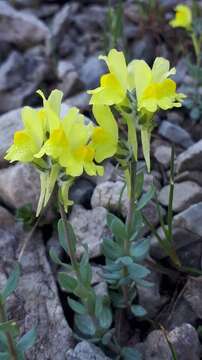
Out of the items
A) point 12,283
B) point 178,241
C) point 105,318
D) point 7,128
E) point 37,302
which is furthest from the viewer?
point 7,128

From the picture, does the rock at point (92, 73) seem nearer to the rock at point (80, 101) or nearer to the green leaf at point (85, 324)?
the rock at point (80, 101)

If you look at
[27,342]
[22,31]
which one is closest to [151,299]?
[27,342]

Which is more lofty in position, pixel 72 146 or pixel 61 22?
pixel 72 146

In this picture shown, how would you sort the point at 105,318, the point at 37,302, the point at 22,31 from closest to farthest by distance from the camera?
the point at 105,318 → the point at 37,302 → the point at 22,31

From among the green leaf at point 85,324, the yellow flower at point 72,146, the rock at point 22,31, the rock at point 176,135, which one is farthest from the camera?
the rock at point 22,31

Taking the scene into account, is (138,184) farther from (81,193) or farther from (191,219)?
(81,193)

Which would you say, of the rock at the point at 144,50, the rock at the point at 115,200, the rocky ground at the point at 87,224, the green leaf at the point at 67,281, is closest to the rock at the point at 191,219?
the rocky ground at the point at 87,224
